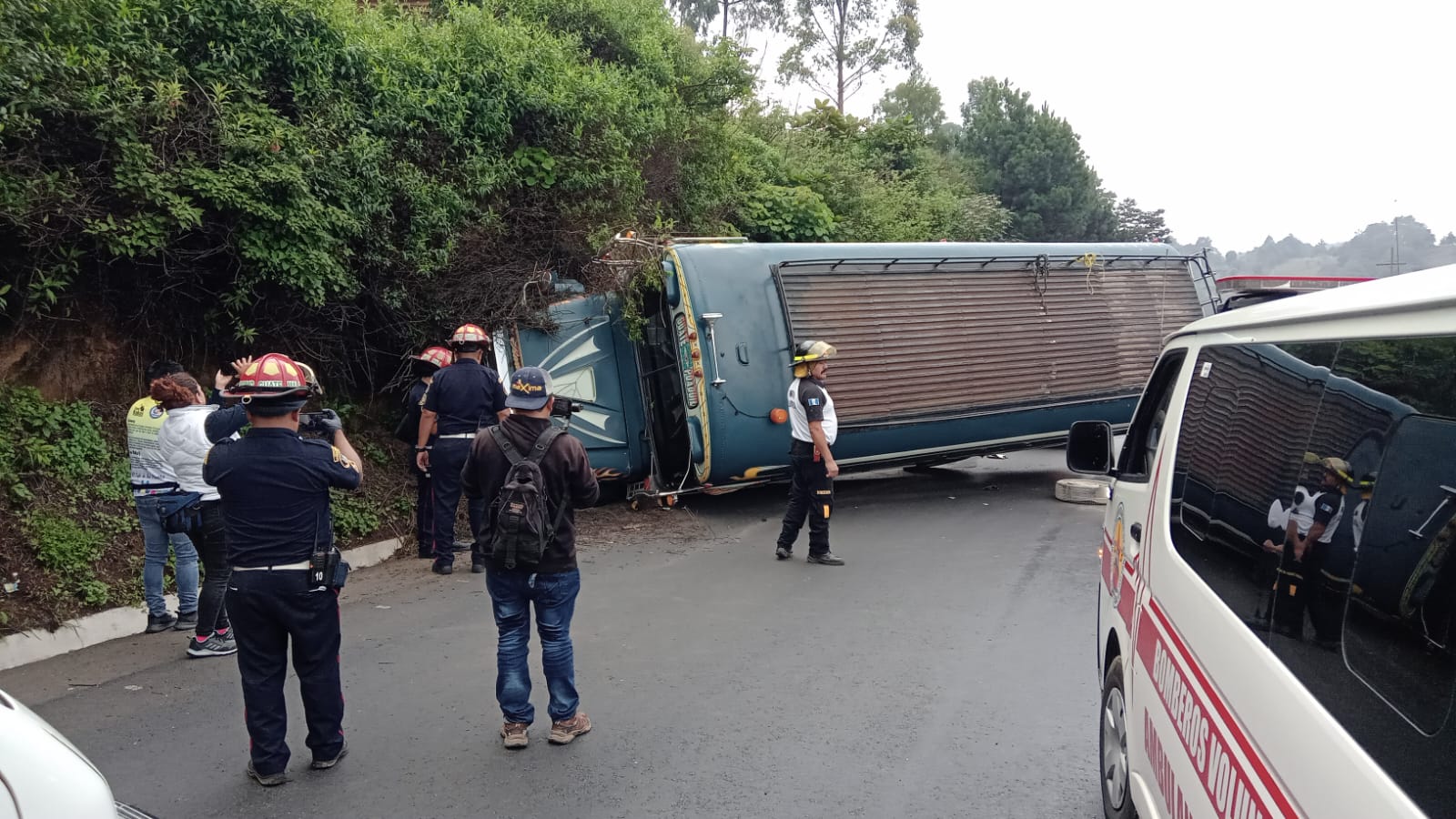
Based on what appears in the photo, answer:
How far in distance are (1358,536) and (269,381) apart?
12.3 ft

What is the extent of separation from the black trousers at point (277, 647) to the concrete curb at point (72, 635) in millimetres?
2388

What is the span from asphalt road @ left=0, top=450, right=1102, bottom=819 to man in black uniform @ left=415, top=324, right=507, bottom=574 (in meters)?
0.40

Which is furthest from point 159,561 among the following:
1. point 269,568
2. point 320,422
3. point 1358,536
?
point 1358,536

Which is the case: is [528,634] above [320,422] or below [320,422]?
below

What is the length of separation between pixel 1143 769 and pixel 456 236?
25.0 ft

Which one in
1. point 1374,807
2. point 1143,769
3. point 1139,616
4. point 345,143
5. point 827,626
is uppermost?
point 345,143

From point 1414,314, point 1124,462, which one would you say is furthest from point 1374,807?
point 1124,462

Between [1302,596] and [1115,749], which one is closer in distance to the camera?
[1302,596]

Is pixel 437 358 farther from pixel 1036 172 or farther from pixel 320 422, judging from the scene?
pixel 1036 172

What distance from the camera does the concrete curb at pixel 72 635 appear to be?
18.6 feet

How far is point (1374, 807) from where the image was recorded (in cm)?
158

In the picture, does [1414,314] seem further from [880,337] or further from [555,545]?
[880,337]

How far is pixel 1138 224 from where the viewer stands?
43031 mm

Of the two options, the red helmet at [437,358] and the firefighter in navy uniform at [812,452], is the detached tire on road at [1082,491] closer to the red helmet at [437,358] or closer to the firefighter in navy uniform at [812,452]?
the firefighter in navy uniform at [812,452]
